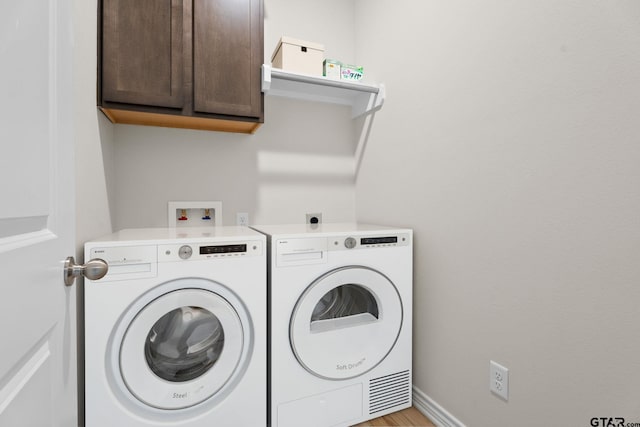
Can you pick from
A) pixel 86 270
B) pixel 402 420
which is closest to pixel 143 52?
pixel 86 270

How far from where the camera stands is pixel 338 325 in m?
1.57

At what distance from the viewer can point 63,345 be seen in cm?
65

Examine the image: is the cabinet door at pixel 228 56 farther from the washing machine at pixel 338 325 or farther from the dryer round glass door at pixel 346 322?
the dryer round glass door at pixel 346 322

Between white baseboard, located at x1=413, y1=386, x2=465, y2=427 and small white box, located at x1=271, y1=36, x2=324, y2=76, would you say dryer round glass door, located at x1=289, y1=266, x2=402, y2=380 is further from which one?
small white box, located at x1=271, y1=36, x2=324, y2=76

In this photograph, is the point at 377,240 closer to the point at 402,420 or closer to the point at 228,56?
the point at 402,420

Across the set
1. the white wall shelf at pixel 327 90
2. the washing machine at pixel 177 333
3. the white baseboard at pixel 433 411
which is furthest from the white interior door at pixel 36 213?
the white baseboard at pixel 433 411

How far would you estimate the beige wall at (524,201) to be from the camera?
Answer: 94cm

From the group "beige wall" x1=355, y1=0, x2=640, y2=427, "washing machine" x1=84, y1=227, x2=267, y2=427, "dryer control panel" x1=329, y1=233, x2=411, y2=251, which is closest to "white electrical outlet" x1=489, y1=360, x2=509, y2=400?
"beige wall" x1=355, y1=0, x2=640, y2=427

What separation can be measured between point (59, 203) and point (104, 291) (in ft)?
2.27

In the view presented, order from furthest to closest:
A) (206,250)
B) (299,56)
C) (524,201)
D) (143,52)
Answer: (299,56), (143,52), (206,250), (524,201)

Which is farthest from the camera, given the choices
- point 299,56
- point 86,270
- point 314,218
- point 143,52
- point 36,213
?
point 314,218

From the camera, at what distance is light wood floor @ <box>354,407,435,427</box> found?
1578 mm

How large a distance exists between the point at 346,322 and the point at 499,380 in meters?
0.68

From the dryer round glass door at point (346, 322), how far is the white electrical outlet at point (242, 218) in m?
0.78
